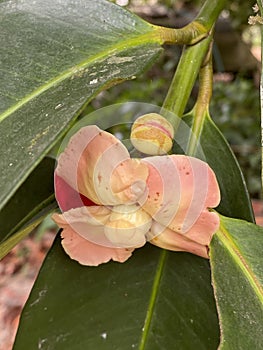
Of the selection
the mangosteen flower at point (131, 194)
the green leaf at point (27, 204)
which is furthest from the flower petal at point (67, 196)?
the green leaf at point (27, 204)

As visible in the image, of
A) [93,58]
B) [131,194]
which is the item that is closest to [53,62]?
[93,58]

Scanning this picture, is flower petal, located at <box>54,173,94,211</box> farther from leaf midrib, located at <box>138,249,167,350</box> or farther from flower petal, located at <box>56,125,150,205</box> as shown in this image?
leaf midrib, located at <box>138,249,167,350</box>

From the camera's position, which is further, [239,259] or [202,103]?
[202,103]

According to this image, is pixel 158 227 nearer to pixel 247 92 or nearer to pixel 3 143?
pixel 3 143

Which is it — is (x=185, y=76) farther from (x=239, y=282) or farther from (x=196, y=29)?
(x=239, y=282)

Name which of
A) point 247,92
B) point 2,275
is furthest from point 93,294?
point 247,92

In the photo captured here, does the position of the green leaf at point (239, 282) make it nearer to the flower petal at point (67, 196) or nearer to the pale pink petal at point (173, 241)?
the pale pink petal at point (173, 241)
